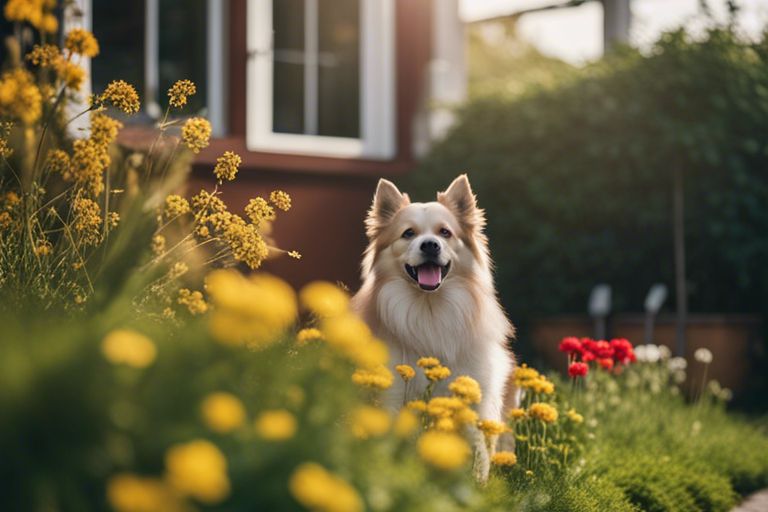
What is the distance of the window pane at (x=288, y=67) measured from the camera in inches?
348

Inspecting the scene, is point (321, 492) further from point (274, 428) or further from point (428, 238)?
point (428, 238)

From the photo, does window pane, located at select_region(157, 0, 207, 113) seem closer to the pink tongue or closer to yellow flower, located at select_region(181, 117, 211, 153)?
the pink tongue

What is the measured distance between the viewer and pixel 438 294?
4.53m

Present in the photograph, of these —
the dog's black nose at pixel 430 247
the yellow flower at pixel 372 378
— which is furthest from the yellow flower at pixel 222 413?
the dog's black nose at pixel 430 247

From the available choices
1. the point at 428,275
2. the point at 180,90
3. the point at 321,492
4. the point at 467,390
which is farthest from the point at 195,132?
the point at 321,492

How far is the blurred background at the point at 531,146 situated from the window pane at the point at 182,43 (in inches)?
0.6

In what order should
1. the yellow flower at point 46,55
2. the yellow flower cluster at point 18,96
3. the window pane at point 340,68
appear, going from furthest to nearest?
the window pane at point 340,68 < the yellow flower at point 46,55 < the yellow flower cluster at point 18,96

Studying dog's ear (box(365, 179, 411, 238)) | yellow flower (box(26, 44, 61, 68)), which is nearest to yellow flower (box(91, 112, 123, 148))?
yellow flower (box(26, 44, 61, 68))

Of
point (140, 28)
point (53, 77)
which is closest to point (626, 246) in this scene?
point (140, 28)

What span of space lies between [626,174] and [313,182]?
2.27 m

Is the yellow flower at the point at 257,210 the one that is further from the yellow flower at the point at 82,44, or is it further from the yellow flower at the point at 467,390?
the yellow flower at the point at 467,390

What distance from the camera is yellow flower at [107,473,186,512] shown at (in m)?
1.73

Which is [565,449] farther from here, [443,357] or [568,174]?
[568,174]

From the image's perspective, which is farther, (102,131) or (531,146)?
(531,146)
